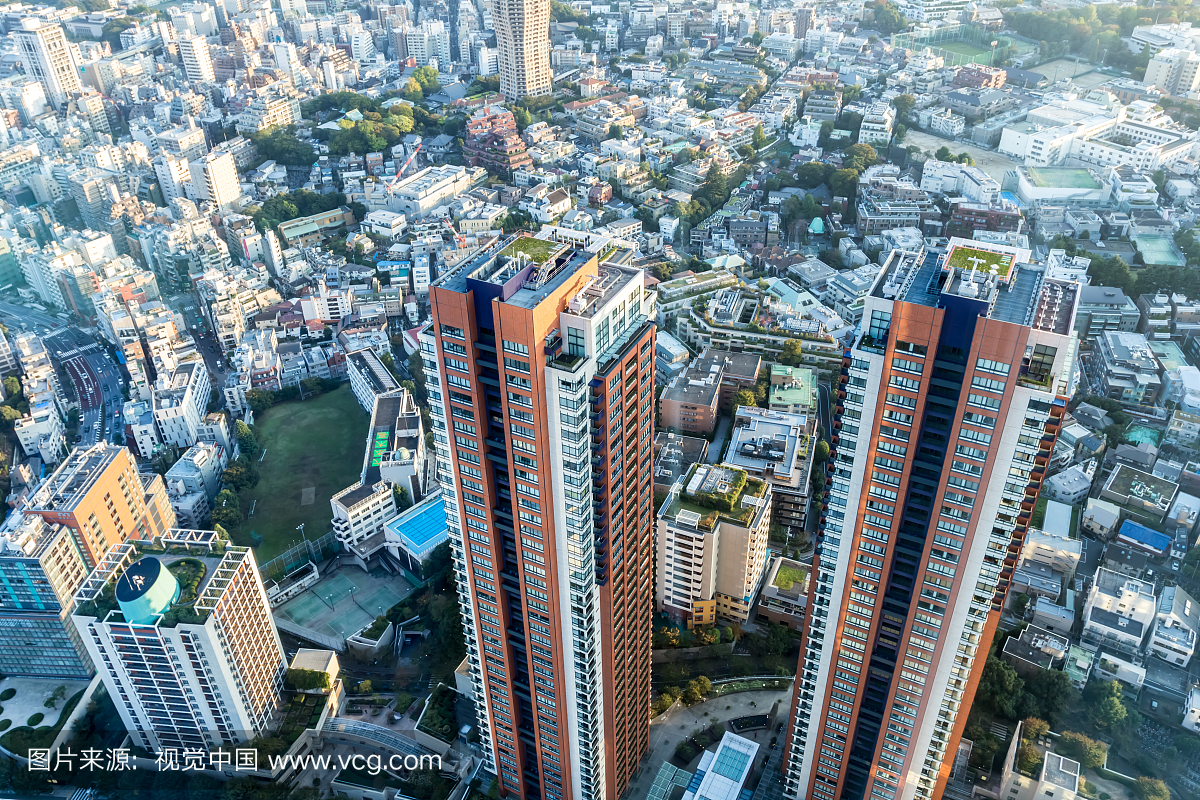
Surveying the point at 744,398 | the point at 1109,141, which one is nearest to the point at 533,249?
the point at 744,398

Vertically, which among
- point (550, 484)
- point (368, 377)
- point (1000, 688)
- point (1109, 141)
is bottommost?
point (368, 377)

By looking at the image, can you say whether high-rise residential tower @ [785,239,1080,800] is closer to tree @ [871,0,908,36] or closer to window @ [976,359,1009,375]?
window @ [976,359,1009,375]

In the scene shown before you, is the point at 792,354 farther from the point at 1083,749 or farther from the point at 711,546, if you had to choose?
the point at 1083,749

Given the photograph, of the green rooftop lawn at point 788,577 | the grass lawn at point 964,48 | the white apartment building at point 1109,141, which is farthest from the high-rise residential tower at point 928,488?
the grass lawn at point 964,48

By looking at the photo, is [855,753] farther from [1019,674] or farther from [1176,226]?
[1176,226]

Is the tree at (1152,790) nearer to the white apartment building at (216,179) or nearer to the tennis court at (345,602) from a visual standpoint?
the tennis court at (345,602)

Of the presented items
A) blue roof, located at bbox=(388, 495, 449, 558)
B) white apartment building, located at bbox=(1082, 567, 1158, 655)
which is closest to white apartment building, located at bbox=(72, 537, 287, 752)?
blue roof, located at bbox=(388, 495, 449, 558)

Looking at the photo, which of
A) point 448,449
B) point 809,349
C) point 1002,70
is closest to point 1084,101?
point 1002,70
